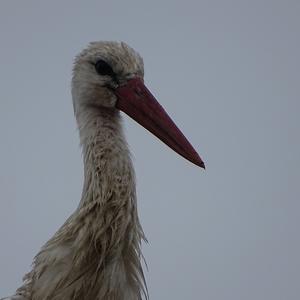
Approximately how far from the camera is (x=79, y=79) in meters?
3.82

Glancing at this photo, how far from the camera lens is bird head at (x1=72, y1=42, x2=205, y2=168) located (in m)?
3.67

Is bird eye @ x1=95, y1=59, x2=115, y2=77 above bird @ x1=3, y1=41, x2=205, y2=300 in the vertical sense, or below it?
above

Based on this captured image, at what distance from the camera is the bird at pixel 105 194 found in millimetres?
3311

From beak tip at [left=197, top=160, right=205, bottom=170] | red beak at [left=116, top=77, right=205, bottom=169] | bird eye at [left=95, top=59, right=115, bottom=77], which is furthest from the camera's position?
bird eye at [left=95, top=59, right=115, bottom=77]

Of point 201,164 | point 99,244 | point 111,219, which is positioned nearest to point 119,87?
point 201,164

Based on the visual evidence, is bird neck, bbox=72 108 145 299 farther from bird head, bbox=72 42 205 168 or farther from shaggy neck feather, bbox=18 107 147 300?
bird head, bbox=72 42 205 168

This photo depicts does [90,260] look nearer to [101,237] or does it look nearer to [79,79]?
[101,237]

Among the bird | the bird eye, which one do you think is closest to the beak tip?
the bird

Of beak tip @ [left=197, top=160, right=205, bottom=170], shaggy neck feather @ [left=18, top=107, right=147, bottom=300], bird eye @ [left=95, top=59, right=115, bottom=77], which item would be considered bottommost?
shaggy neck feather @ [left=18, top=107, right=147, bottom=300]

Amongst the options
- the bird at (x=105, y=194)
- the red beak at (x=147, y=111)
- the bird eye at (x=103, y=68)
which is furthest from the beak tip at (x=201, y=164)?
the bird eye at (x=103, y=68)

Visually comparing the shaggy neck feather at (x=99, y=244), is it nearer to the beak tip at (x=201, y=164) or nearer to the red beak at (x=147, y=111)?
the red beak at (x=147, y=111)

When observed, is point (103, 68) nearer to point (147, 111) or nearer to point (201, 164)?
point (147, 111)

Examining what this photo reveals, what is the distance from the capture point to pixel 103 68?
147 inches

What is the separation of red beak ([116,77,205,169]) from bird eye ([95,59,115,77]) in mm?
117
